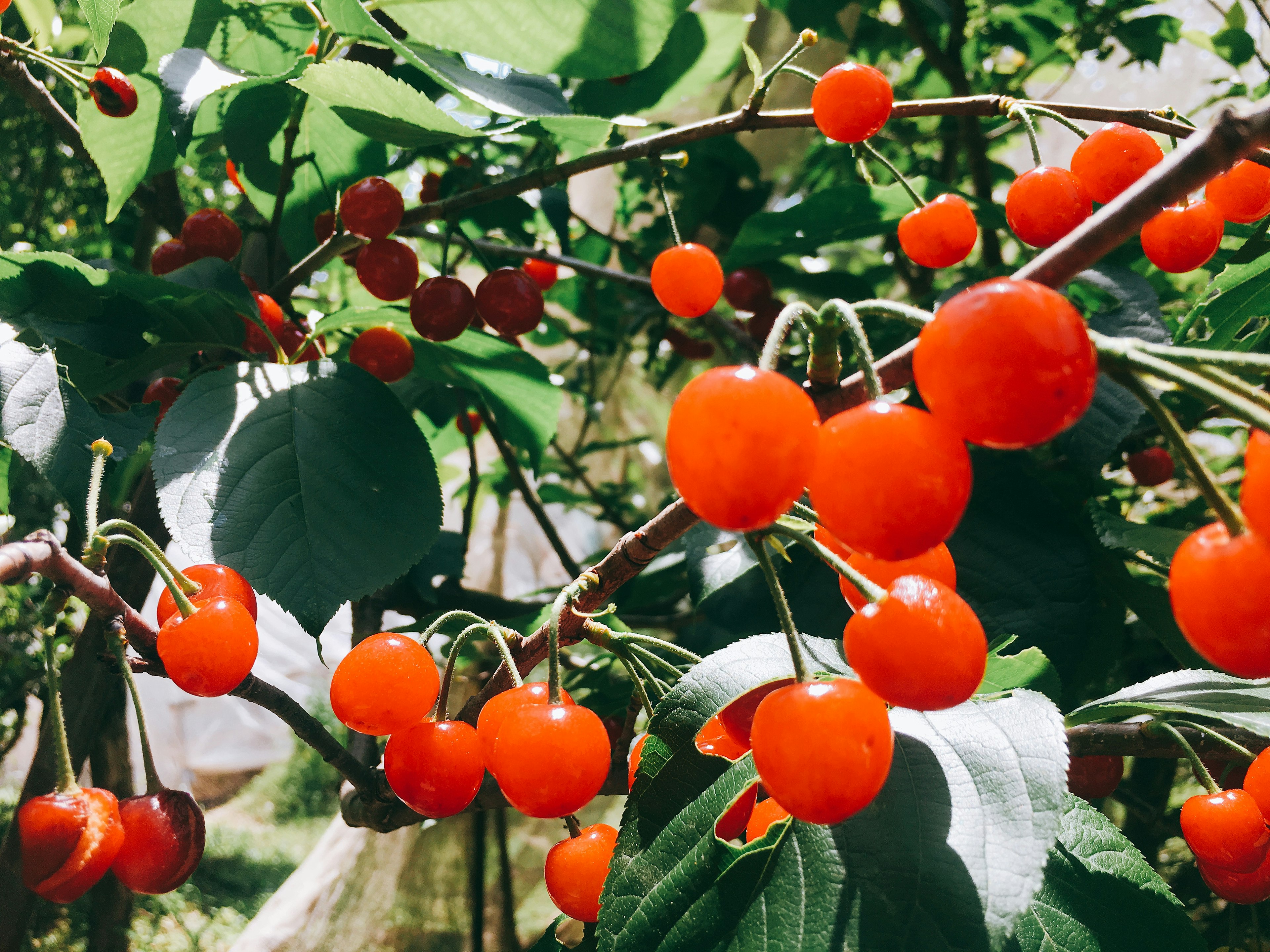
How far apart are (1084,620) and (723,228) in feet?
2.55

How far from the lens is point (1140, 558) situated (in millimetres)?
677

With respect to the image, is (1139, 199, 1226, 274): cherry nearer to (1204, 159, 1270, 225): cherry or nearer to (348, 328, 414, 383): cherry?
(1204, 159, 1270, 225): cherry

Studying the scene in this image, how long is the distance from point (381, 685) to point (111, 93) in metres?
0.47

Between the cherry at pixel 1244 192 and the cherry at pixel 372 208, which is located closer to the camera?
the cherry at pixel 1244 192

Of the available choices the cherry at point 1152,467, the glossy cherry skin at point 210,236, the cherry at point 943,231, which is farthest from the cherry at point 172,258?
the cherry at point 1152,467

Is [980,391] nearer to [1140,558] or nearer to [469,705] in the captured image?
[469,705]

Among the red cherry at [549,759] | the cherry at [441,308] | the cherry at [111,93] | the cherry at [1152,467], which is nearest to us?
the red cherry at [549,759]

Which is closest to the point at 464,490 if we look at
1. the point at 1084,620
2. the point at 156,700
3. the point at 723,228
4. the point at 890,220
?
the point at 723,228

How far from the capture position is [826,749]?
0.73ft

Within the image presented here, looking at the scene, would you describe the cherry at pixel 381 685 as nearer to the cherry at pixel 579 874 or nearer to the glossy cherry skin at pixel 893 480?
the cherry at pixel 579 874

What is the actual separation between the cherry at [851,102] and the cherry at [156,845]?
556 millimetres

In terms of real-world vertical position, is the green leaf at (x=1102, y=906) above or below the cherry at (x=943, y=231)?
below

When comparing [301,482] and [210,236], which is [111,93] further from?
[301,482]

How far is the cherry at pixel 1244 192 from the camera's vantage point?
18.0 inches
